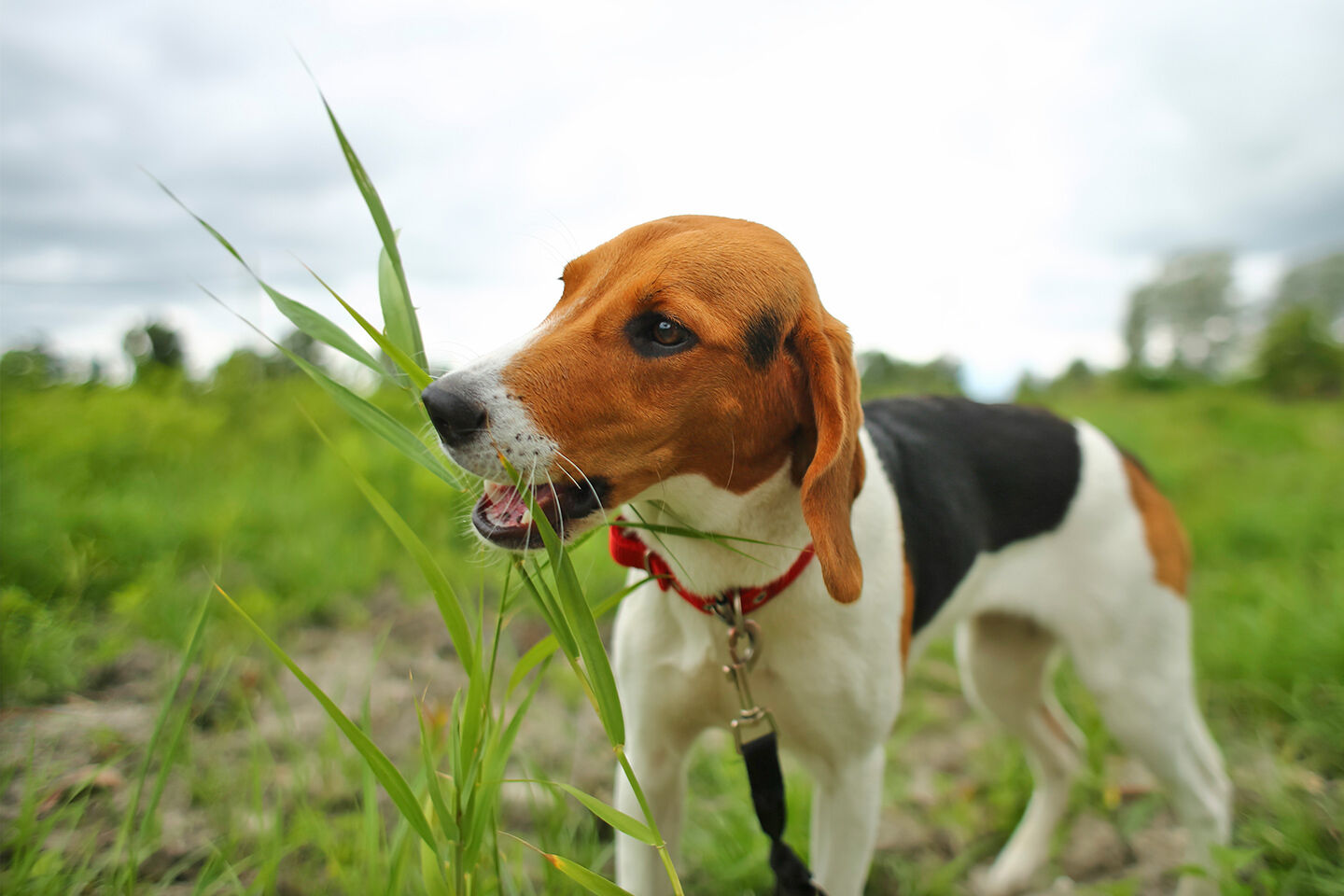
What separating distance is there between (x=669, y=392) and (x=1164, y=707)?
2354mm

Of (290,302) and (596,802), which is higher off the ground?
(290,302)

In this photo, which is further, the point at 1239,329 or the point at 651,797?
the point at 1239,329

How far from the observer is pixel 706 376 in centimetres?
169

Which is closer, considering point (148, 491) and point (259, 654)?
point (259, 654)

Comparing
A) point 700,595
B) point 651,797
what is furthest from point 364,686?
point 700,595

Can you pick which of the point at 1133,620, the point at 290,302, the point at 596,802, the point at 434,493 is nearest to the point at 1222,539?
the point at 1133,620

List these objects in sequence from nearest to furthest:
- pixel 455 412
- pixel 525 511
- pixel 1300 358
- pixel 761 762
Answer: pixel 455 412, pixel 525 511, pixel 761 762, pixel 1300 358

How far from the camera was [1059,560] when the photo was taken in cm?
282

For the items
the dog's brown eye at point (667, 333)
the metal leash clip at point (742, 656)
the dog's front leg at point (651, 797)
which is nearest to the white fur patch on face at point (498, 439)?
the dog's brown eye at point (667, 333)

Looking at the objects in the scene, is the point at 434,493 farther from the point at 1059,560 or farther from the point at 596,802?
the point at 596,802

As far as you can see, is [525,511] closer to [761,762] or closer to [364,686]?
[761,762]

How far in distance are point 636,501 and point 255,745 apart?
1470mm

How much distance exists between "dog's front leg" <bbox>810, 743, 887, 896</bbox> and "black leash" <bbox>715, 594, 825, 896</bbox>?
216mm

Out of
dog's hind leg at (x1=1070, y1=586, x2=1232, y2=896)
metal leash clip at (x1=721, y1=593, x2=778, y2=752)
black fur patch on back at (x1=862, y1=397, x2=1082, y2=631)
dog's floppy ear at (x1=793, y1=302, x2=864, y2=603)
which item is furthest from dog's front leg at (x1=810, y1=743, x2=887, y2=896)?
dog's hind leg at (x1=1070, y1=586, x2=1232, y2=896)
